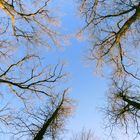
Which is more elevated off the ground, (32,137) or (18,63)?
(18,63)

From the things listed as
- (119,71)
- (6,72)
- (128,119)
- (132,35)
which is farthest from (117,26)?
(6,72)

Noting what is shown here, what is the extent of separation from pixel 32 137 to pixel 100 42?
5.87 m

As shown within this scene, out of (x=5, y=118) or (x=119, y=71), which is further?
(x=119, y=71)

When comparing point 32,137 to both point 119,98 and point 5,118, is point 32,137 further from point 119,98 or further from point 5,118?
point 119,98

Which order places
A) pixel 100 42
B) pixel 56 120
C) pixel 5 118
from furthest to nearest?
pixel 100 42
pixel 56 120
pixel 5 118

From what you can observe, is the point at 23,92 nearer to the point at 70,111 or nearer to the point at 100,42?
the point at 70,111

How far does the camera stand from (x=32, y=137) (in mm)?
17828

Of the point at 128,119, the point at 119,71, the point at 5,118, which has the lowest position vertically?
the point at 5,118

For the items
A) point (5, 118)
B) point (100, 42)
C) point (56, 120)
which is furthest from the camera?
point (100, 42)

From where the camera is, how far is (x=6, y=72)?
58.2 ft

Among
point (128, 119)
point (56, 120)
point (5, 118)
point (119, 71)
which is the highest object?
point (119, 71)

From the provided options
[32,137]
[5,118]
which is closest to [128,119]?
[32,137]

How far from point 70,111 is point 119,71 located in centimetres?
331

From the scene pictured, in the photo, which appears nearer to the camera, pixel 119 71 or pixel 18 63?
pixel 18 63
